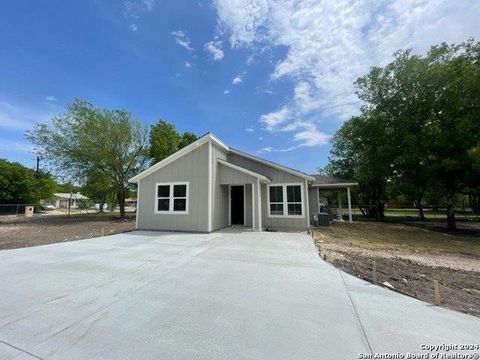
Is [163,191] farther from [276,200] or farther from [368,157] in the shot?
[368,157]

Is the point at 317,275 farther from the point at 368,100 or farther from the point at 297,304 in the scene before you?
the point at 368,100

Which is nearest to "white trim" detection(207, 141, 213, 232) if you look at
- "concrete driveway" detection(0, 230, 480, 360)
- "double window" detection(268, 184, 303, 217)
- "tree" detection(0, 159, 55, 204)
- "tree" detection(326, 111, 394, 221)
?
"double window" detection(268, 184, 303, 217)

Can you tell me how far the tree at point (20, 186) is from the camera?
1260 inches

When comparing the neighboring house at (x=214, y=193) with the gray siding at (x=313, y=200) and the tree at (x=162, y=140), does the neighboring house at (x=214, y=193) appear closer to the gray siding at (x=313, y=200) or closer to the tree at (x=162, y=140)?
the gray siding at (x=313, y=200)

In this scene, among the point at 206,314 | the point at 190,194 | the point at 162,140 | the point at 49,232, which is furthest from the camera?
the point at 162,140

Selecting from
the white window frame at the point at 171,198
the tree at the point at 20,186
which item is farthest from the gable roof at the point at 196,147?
the tree at the point at 20,186

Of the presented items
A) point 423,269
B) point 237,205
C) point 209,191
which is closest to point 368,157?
point 237,205

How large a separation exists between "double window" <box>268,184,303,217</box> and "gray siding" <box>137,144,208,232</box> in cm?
429

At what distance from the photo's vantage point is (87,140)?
1897 centimetres

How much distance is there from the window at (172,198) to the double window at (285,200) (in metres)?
4.99

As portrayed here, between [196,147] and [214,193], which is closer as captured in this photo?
[214,193]

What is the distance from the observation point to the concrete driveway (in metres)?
2.55

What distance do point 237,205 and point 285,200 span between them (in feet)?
9.65

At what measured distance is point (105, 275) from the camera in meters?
4.98
